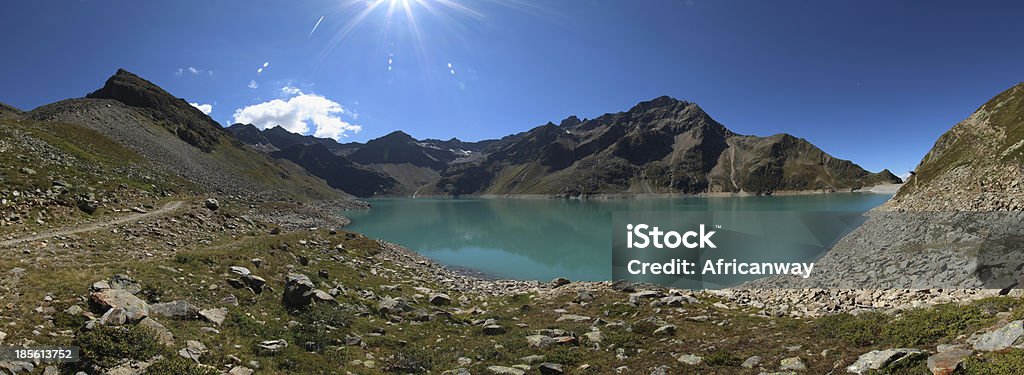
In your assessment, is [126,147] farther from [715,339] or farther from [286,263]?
[715,339]

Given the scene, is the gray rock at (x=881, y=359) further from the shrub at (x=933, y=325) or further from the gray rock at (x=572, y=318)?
the gray rock at (x=572, y=318)

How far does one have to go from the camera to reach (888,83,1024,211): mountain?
44.7 m

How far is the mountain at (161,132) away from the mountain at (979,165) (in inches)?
4852

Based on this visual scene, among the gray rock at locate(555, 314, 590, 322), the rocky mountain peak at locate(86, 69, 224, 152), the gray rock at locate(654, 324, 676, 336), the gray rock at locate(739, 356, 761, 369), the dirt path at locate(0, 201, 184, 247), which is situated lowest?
the gray rock at locate(555, 314, 590, 322)

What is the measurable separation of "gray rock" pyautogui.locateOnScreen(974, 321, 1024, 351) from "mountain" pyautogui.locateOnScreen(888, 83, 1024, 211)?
44785 millimetres

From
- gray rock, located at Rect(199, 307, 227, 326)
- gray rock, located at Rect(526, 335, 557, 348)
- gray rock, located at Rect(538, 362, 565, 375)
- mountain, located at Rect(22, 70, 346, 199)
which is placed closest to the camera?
gray rock, located at Rect(538, 362, 565, 375)

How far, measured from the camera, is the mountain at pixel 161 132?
93000mm

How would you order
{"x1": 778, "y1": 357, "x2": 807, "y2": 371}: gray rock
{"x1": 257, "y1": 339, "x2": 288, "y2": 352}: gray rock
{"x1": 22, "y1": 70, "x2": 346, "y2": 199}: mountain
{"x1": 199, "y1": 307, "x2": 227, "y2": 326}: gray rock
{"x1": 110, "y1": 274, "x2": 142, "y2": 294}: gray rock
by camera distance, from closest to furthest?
{"x1": 778, "y1": 357, "x2": 807, "y2": 371}: gray rock
{"x1": 257, "y1": 339, "x2": 288, "y2": 352}: gray rock
{"x1": 199, "y1": 307, "x2": 227, "y2": 326}: gray rock
{"x1": 110, "y1": 274, "x2": 142, "y2": 294}: gray rock
{"x1": 22, "y1": 70, "x2": 346, "y2": 199}: mountain

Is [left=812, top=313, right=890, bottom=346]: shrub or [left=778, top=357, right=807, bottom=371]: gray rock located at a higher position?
[left=812, top=313, right=890, bottom=346]: shrub

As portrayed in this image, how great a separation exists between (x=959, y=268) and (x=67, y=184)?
6591 cm

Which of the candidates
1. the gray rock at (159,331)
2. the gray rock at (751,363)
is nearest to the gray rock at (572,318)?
the gray rock at (751,363)

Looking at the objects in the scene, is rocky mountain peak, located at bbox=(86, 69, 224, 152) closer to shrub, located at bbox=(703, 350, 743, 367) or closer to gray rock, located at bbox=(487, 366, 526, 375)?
gray rock, located at bbox=(487, 366, 526, 375)

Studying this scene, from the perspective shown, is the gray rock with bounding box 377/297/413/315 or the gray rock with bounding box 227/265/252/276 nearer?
the gray rock with bounding box 227/265/252/276

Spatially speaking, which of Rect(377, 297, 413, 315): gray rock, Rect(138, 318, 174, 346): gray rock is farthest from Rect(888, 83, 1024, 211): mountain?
Rect(138, 318, 174, 346): gray rock
